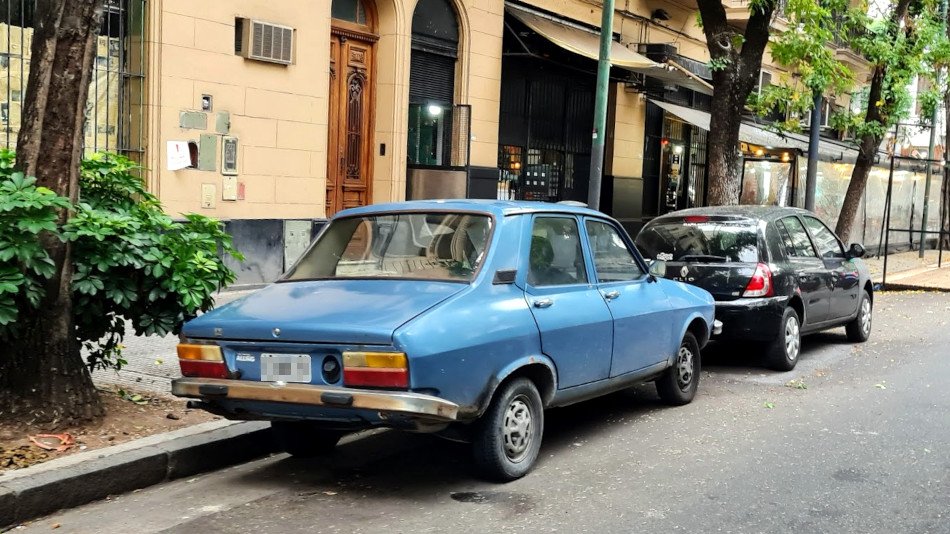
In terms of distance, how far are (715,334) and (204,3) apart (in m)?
7.36

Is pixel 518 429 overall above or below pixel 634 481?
above

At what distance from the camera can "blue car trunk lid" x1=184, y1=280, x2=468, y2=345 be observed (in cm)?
523

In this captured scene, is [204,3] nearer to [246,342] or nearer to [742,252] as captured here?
[742,252]

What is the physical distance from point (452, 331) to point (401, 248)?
1.03 m

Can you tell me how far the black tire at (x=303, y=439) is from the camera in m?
6.26

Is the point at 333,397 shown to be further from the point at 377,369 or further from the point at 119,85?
the point at 119,85

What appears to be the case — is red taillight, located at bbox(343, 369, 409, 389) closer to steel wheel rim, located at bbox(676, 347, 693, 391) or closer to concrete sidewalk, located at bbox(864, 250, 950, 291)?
steel wheel rim, located at bbox(676, 347, 693, 391)

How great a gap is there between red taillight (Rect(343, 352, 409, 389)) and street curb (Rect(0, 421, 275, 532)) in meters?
1.38

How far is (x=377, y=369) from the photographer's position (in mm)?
5125

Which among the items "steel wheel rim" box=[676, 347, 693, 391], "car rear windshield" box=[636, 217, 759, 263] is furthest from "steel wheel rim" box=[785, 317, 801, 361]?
"steel wheel rim" box=[676, 347, 693, 391]

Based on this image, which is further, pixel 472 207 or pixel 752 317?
pixel 752 317

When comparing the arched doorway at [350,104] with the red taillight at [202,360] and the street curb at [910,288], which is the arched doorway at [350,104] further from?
the street curb at [910,288]

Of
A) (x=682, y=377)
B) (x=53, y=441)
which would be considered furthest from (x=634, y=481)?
(x=53, y=441)

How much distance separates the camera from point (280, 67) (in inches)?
532
